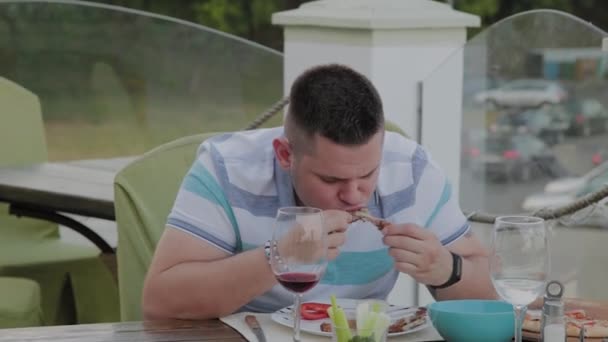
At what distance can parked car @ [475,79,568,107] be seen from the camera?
5.77 meters

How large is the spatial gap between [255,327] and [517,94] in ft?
15.5

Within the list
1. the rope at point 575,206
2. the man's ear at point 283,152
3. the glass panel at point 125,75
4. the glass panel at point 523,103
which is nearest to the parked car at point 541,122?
the glass panel at point 523,103

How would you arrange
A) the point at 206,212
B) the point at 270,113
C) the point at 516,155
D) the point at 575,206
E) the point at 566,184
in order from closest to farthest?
the point at 206,212 < the point at 575,206 < the point at 270,113 < the point at 516,155 < the point at 566,184

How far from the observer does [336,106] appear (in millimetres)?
2629

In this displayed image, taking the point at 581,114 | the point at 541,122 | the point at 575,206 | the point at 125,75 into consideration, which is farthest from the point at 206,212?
the point at 581,114

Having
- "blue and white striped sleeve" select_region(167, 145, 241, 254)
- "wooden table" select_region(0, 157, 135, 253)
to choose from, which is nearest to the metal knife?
"blue and white striped sleeve" select_region(167, 145, 241, 254)

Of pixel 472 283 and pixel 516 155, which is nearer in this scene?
pixel 472 283

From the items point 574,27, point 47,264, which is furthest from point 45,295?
A: point 574,27

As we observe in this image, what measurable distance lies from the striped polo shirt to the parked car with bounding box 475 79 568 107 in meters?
2.52

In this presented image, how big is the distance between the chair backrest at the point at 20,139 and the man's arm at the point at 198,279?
2363 millimetres

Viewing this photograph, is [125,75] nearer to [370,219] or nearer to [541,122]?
[370,219]

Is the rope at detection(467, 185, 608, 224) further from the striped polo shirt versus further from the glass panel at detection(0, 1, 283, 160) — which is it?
the glass panel at detection(0, 1, 283, 160)

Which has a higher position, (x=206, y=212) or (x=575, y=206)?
(x=206, y=212)

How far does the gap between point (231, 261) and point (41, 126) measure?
2.68 metres
